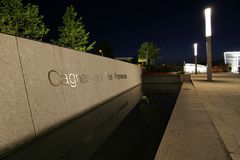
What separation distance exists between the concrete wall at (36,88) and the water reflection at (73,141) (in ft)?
0.65

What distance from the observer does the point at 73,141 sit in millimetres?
3330

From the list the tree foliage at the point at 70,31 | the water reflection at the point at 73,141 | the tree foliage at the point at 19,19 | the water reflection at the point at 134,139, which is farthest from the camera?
the tree foliage at the point at 70,31

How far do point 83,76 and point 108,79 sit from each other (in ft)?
7.94

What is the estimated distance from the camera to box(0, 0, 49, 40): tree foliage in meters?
14.6

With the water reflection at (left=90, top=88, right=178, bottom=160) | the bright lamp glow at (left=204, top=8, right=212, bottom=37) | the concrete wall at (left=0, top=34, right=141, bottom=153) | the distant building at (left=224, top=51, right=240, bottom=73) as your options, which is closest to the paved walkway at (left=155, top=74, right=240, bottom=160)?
the water reflection at (left=90, top=88, right=178, bottom=160)

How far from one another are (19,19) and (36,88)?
1525 centimetres

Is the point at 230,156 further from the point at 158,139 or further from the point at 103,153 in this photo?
the point at 103,153

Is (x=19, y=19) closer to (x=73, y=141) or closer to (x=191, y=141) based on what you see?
(x=73, y=141)

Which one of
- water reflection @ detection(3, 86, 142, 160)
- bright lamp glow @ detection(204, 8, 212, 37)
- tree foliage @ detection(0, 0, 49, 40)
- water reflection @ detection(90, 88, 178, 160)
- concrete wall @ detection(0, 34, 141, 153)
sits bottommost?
water reflection @ detection(90, 88, 178, 160)

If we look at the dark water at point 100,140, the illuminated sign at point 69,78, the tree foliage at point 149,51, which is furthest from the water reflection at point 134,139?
the tree foliage at point 149,51

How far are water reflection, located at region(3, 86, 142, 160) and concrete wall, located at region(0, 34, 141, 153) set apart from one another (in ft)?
0.65

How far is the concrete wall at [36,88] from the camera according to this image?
2824mm

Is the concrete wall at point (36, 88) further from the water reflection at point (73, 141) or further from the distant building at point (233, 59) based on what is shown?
the distant building at point (233, 59)

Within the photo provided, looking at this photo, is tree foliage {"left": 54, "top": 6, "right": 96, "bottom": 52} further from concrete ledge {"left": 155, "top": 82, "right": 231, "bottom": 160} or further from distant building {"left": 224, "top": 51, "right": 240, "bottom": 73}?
distant building {"left": 224, "top": 51, "right": 240, "bottom": 73}
